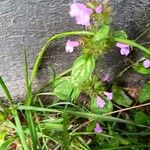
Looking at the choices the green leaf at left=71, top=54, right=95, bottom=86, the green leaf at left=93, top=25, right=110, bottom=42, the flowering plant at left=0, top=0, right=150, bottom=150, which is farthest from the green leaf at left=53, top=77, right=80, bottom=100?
the green leaf at left=93, top=25, right=110, bottom=42

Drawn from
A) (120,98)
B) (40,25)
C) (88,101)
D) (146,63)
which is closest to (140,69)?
(146,63)

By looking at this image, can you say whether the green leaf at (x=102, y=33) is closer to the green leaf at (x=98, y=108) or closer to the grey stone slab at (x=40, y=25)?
the grey stone slab at (x=40, y=25)

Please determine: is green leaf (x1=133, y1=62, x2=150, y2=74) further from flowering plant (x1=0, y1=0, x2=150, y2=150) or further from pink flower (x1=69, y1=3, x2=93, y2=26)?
pink flower (x1=69, y1=3, x2=93, y2=26)

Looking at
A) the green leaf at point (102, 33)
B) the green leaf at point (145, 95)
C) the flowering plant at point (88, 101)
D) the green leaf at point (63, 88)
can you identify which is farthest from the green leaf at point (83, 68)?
the green leaf at point (145, 95)

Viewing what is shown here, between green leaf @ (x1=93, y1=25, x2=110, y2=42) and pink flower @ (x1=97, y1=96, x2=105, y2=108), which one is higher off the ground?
green leaf @ (x1=93, y1=25, x2=110, y2=42)

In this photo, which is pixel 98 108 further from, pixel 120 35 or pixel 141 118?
pixel 120 35

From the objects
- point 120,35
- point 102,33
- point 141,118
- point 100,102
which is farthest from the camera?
point 141,118

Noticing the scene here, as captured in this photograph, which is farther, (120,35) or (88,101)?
(88,101)

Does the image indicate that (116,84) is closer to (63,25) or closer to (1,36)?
(63,25)
